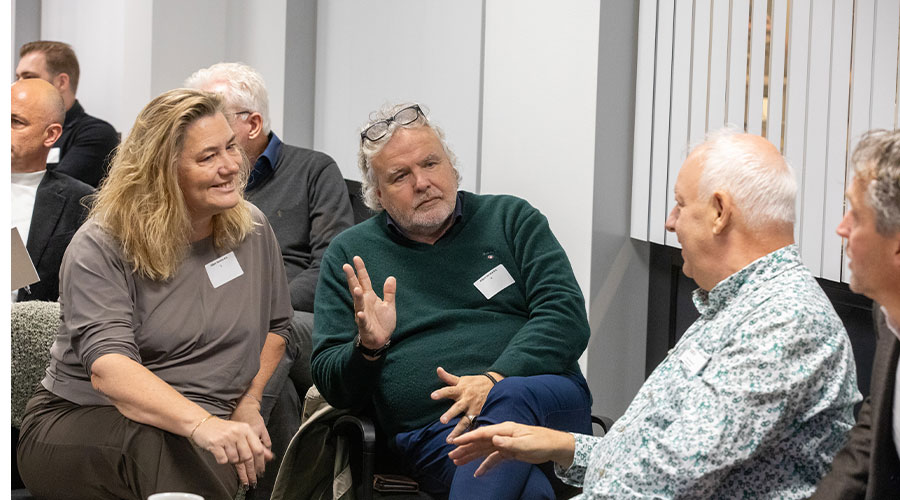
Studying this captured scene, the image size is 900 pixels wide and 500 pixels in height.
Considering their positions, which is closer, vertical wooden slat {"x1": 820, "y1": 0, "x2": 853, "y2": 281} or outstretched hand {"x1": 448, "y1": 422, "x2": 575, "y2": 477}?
outstretched hand {"x1": 448, "y1": 422, "x2": 575, "y2": 477}

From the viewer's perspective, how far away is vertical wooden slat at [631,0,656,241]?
10.6 ft

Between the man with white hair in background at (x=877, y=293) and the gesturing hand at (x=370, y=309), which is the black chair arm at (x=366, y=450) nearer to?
the gesturing hand at (x=370, y=309)

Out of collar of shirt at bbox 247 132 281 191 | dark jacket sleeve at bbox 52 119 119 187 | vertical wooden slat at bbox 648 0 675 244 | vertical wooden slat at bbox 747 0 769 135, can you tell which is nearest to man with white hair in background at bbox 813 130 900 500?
vertical wooden slat at bbox 747 0 769 135

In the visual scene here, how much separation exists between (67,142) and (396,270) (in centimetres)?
361

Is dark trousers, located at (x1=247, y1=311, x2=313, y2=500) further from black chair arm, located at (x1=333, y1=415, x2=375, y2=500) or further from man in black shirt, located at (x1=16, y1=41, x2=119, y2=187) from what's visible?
man in black shirt, located at (x1=16, y1=41, x2=119, y2=187)

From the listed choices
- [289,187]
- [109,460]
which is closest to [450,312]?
[109,460]

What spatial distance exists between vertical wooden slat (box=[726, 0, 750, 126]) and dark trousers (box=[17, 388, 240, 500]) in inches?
66.5

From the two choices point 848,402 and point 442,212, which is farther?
point 442,212

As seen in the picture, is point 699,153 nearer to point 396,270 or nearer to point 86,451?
point 396,270

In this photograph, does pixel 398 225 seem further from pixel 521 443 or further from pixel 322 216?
pixel 521 443

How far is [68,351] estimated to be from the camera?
2.59 meters

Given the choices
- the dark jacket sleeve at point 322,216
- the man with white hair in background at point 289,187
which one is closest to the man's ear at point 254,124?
the man with white hair in background at point 289,187
